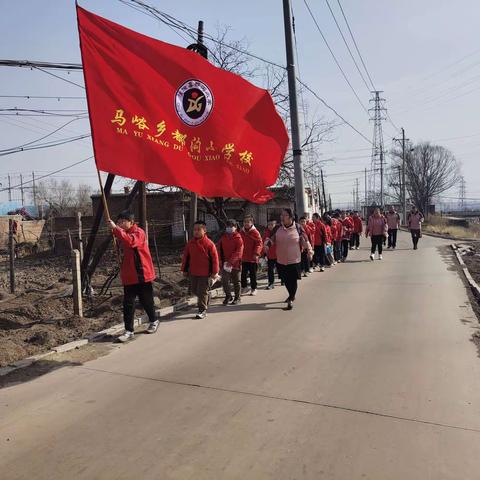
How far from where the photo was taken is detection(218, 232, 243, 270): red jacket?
31.3 feet

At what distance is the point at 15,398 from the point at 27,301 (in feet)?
22.1

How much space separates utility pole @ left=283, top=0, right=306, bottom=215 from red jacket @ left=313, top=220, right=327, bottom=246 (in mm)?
749

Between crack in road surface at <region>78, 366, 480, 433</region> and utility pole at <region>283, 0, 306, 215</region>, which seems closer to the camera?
crack in road surface at <region>78, 366, 480, 433</region>

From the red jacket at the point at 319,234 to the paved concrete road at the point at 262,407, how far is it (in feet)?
21.9

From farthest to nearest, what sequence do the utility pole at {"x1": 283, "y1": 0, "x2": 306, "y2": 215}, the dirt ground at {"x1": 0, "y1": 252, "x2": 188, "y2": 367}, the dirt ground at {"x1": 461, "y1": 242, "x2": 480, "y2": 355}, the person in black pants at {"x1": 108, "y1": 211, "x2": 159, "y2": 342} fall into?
the utility pole at {"x1": 283, "y1": 0, "x2": 306, "y2": 215}
the dirt ground at {"x1": 461, "y1": 242, "x2": 480, "y2": 355}
the person in black pants at {"x1": 108, "y1": 211, "x2": 159, "y2": 342}
the dirt ground at {"x1": 0, "y1": 252, "x2": 188, "y2": 367}

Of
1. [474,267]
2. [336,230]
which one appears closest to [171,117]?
[336,230]

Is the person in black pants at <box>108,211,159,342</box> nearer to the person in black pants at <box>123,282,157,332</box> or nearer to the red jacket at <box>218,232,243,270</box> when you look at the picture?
the person in black pants at <box>123,282,157,332</box>

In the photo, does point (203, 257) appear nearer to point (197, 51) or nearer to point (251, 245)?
point (251, 245)

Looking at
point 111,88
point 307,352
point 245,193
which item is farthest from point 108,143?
Result: point 307,352

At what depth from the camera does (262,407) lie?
461 centimetres

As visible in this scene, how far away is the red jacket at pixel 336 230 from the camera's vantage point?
54.7 ft

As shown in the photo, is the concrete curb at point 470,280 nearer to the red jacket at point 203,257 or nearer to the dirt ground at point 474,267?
the dirt ground at point 474,267

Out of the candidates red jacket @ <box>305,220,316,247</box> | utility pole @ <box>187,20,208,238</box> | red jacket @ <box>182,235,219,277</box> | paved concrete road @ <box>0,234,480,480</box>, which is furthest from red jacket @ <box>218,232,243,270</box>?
red jacket @ <box>305,220,316,247</box>

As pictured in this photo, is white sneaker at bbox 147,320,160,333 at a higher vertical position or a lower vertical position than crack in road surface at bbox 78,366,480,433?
higher
